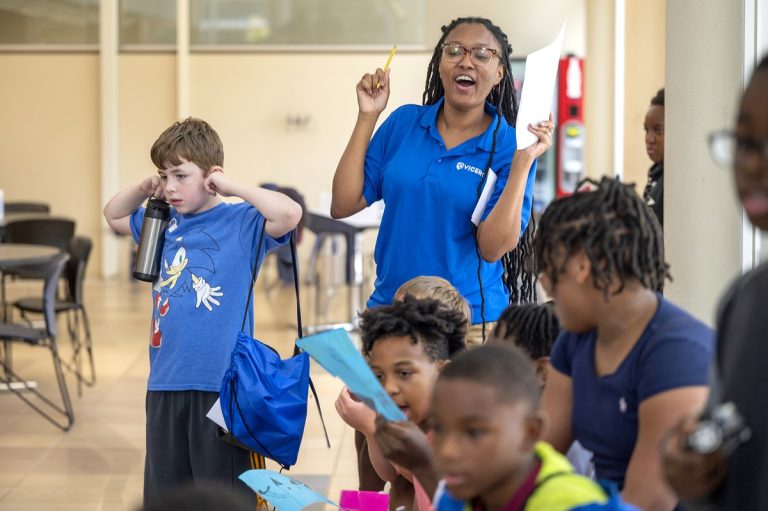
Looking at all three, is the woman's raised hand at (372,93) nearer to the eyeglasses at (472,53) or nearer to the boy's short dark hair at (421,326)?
the eyeglasses at (472,53)

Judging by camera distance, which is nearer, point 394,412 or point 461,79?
point 394,412

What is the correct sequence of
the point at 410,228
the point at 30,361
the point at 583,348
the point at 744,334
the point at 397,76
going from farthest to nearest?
the point at 397,76 → the point at 30,361 → the point at 410,228 → the point at 583,348 → the point at 744,334

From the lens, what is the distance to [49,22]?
45.9ft

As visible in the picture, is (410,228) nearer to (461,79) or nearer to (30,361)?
(461,79)

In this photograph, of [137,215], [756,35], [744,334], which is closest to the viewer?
[744,334]

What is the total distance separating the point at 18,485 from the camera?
4.91 m

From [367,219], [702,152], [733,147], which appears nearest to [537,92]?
[702,152]

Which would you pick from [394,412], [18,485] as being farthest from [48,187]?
[394,412]

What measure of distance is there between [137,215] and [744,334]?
94.2 inches

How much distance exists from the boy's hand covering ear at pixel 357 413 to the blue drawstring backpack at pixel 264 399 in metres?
0.39

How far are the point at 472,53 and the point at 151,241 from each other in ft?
3.22

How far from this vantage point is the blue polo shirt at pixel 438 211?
299 cm

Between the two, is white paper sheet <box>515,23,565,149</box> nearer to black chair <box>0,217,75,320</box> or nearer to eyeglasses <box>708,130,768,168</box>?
eyeglasses <box>708,130,768,168</box>

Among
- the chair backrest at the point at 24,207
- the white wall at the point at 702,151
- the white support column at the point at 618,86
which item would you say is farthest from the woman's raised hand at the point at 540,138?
the white support column at the point at 618,86
